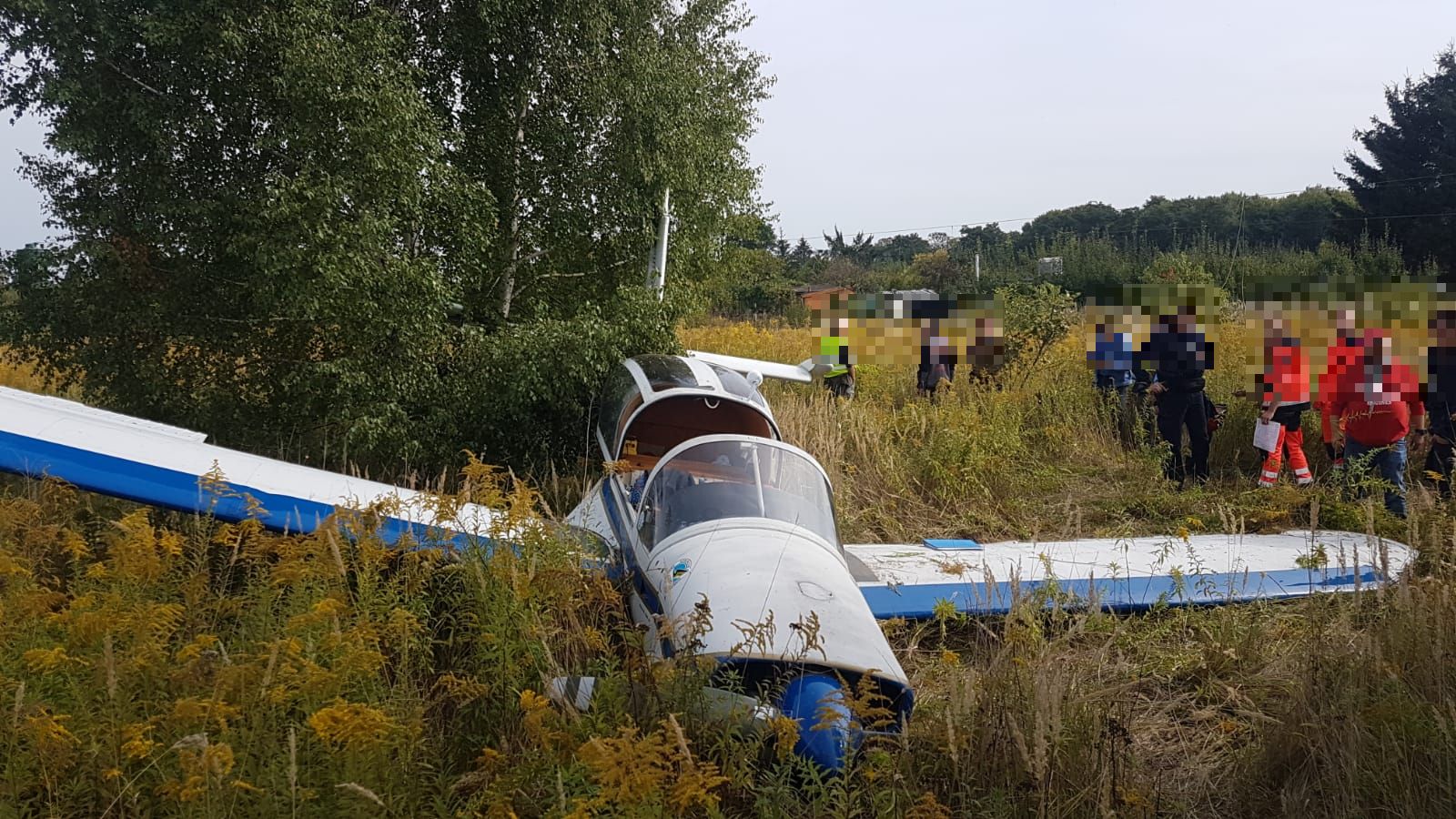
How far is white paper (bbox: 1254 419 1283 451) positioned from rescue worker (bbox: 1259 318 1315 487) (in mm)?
28

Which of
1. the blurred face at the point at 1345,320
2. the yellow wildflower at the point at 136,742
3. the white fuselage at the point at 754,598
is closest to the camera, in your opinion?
the yellow wildflower at the point at 136,742

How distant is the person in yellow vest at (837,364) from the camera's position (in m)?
10.4

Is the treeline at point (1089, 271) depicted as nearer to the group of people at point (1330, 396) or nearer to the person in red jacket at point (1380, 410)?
the group of people at point (1330, 396)

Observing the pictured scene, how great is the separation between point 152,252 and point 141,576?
5.76 metres

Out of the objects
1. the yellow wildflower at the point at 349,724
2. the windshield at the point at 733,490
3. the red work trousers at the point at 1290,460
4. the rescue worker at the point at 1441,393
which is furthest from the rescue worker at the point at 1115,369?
the yellow wildflower at the point at 349,724

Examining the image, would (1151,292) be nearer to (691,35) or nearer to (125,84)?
(691,35)

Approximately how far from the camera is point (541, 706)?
8.30 ft

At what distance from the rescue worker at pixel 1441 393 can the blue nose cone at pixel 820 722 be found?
270 inches

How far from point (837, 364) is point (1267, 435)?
4.69 metres

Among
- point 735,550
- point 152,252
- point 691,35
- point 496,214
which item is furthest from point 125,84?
point 735,550

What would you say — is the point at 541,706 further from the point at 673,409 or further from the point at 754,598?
the point at 673,409

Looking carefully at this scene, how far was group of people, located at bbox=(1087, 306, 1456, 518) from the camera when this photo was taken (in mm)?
6664

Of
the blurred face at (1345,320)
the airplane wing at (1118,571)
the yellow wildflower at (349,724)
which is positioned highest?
the blurred face at (1345,320)

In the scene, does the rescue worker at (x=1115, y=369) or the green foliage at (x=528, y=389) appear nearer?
the green foliage at (x=528, y=389)
